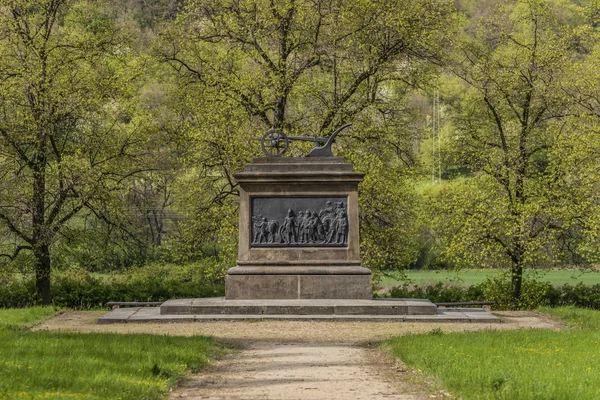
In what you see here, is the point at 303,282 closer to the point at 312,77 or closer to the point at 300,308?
the point at 300,308

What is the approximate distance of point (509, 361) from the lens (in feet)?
45.5

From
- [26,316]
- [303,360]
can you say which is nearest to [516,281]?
[26,316]

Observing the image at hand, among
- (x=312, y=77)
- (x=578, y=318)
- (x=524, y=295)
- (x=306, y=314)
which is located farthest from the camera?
(x=312, y=77)

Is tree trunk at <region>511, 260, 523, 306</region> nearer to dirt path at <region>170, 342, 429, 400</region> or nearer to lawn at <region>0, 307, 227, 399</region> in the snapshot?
dirt path at <region>170, 342, 429, 400</region>

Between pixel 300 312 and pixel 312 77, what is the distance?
45.6 feet

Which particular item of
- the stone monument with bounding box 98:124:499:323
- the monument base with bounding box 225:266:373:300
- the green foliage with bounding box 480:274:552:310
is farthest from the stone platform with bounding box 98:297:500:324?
the green foliage with bounding box 480:274:552:310

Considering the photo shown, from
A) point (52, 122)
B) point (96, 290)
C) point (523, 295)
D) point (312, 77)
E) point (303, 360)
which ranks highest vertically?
point (312, 77)

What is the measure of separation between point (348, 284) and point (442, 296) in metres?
8.08

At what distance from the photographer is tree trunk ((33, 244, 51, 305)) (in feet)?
103

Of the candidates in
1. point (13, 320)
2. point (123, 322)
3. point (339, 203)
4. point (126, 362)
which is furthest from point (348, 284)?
point (126, 362)

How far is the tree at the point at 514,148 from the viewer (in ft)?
105

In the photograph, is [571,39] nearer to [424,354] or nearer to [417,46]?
[417,46]

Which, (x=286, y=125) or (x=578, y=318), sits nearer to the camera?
(x=578, y=318)

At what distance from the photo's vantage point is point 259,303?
77.9 feet
